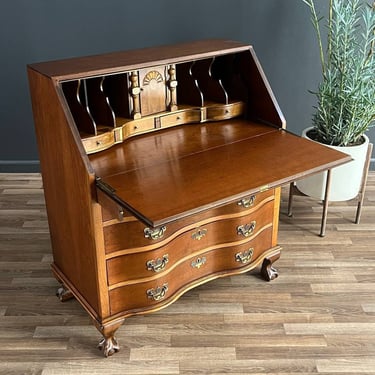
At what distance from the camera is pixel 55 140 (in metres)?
1.74

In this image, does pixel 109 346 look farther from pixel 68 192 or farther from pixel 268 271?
pixel 268 271

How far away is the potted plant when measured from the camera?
2357 mm

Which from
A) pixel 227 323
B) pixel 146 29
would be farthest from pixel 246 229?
pixel 146 29

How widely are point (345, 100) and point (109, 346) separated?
56.0 inches

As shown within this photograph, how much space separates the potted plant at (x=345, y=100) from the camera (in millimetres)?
2357

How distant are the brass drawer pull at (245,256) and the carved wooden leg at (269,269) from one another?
0.12 metres

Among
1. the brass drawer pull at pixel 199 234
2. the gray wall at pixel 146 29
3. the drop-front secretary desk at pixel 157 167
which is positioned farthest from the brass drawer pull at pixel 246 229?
the gray wall at pixel 146 29

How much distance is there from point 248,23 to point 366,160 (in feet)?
3.02

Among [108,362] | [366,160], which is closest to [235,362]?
[108,362]

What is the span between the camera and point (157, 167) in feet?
5.70

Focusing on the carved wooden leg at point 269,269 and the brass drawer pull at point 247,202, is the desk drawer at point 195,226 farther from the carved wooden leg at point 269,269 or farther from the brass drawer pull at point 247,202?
the carved wooden leg at point 269,269

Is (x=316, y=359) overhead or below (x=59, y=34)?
below

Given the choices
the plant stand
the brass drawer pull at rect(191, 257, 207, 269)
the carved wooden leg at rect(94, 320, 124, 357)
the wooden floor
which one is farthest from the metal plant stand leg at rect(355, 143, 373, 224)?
the carved wooden leg at rect(94, 320, 124, 357)

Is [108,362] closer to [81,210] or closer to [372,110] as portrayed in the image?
[81,210]
